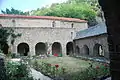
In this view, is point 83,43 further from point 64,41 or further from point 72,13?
point 72,13

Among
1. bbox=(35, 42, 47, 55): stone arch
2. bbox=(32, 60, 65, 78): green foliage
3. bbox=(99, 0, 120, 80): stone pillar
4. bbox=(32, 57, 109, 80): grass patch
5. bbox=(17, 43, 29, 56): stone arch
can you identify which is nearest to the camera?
bbox=(99, 0, 120, 80): stone pillar

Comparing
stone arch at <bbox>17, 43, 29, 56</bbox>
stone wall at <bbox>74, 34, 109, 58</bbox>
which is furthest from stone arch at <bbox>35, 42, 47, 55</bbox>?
stone wall at <bbox>74, 34, 109, 58</bbox>

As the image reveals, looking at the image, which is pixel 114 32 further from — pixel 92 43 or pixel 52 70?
pixel 92 43

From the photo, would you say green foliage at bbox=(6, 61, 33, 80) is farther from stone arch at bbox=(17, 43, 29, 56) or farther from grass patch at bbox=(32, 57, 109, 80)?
stone arch at bbox=(17, 43, 29, 56)

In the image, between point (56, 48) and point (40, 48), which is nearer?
point (40, 48)

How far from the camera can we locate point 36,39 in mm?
27375

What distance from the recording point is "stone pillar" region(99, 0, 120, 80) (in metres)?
1.96

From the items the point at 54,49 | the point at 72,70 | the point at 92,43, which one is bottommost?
the point at 72,70

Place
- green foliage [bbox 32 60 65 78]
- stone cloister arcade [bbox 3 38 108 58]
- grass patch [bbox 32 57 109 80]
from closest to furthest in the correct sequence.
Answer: grass patch [bbox 32 57 109 80] → green foliage [bbox 32 60 65 78] → stone cloister arcade [bbox 3 38 108 58]

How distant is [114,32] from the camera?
6.50 feet

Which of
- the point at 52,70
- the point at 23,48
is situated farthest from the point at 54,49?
the point at 52,70

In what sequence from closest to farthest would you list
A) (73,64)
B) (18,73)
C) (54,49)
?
(18,73) → (73,64) → (54,49)

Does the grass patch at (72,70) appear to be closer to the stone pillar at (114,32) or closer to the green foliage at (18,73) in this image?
the green foliage at (18,73)

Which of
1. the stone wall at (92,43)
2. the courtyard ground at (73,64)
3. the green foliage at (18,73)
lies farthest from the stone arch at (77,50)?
the green foliage at (18,73)
